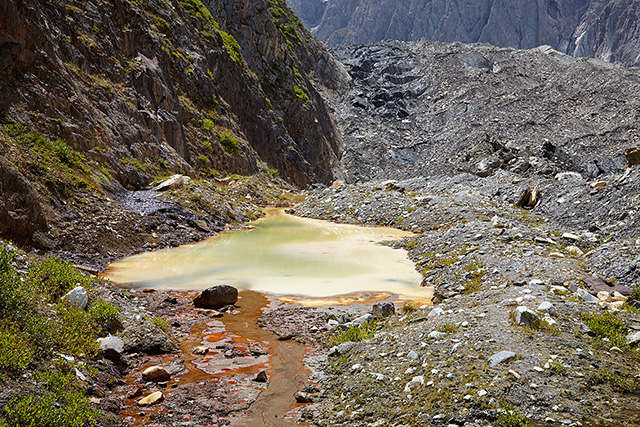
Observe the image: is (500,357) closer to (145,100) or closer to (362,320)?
(362,320)

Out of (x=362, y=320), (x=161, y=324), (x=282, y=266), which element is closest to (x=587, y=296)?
(x=362, y=320)

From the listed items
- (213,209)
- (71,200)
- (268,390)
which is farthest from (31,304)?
(213,209)

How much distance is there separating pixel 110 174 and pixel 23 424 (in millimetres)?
17302

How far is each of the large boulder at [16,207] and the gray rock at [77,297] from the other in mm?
5010

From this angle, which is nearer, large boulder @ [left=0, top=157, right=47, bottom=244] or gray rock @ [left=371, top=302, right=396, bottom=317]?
gray rock @ [left=371, top=302, right=396, bottom=317]

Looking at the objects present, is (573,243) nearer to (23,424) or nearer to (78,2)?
(23,424)

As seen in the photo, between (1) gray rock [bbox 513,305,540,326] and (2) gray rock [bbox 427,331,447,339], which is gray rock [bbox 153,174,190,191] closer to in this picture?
(2) gray rock [bbox 427,331,447,339]

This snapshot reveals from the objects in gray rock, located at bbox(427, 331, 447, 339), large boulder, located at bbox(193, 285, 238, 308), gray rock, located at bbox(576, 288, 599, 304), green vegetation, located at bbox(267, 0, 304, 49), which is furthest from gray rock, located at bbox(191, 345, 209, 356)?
green vegetation, located at bbox(267, 0, 304, 49)

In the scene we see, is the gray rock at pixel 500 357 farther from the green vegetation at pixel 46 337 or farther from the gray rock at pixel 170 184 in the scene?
the gray rock at pixel 170 184

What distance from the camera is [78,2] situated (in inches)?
1013

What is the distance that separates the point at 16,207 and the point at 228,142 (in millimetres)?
26424

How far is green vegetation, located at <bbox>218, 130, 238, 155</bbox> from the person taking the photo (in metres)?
37.3

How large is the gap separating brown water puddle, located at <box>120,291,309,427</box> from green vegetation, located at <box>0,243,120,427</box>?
2.86 feet

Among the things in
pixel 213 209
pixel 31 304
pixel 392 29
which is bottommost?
pixel 213 209
